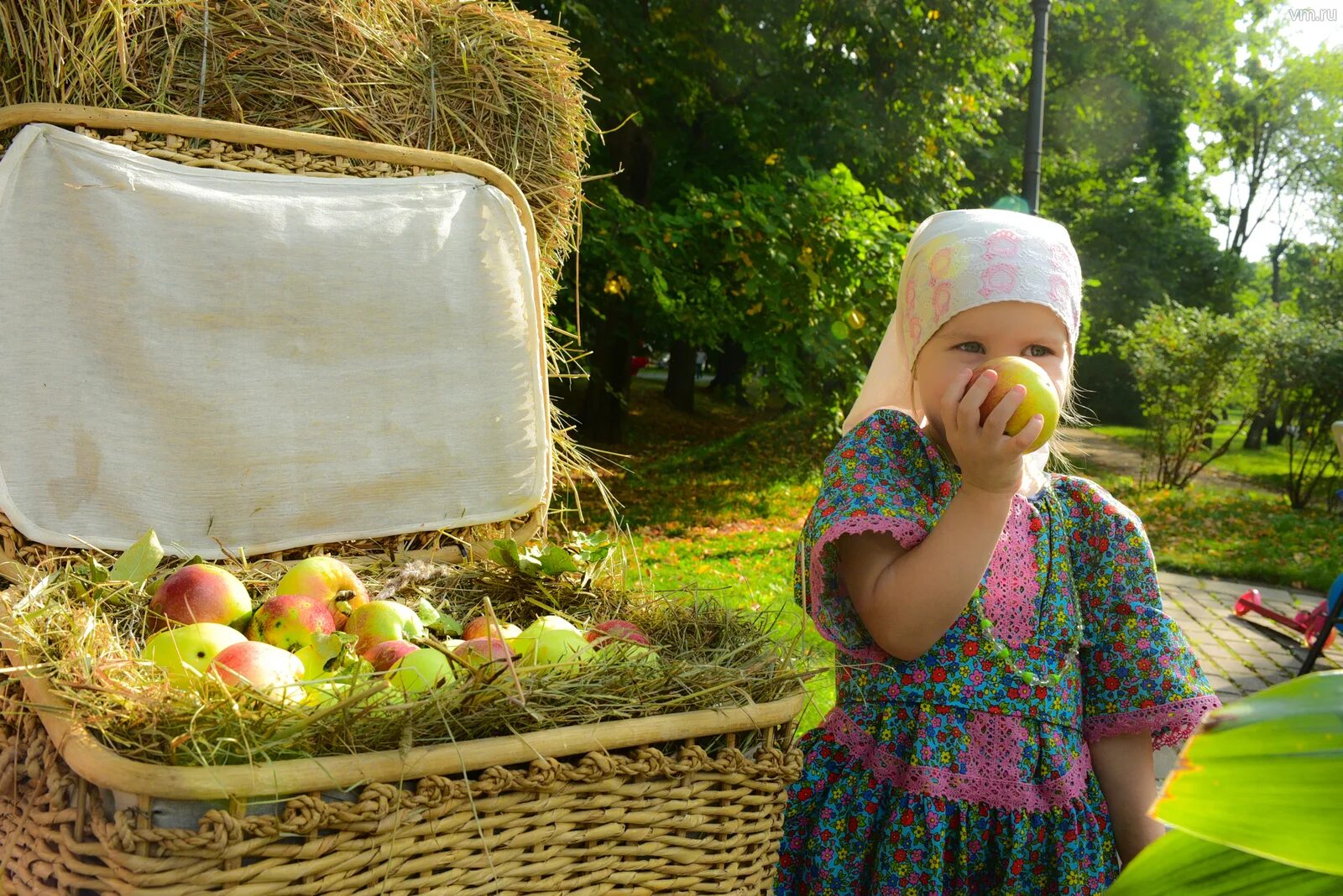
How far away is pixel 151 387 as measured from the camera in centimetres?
188

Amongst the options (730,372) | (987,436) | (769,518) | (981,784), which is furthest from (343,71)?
(730,372)

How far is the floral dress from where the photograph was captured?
1.49 meters

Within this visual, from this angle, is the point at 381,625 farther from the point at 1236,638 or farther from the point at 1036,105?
the point at 1036,105

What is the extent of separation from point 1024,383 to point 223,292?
1.48 m

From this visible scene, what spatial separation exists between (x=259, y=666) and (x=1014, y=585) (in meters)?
1.12

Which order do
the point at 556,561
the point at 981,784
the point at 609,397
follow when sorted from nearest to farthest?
the point at 981,784 → the point at 556,561 → the point at 609,397

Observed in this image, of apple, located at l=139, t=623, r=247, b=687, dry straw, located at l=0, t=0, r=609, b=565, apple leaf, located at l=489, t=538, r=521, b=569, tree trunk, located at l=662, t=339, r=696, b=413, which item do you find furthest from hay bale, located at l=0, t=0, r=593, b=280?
tree trunk, located at l=662, t=339, r=696, b=413

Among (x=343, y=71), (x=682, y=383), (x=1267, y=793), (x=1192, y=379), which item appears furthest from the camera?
(x=682, y=383)

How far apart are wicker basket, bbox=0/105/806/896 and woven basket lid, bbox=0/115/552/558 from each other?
1.72ft

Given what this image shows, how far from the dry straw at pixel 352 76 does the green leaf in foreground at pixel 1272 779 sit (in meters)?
1.88

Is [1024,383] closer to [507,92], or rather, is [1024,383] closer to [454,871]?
[454,871]

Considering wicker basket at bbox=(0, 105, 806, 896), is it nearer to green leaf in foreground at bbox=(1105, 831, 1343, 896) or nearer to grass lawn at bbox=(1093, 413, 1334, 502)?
green leaf in foreground at bbox=(1105, 831, 1343, 896)

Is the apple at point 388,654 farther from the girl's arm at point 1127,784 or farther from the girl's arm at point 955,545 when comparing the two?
the girl's arm at point 1127,784

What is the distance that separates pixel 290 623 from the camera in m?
1.53
